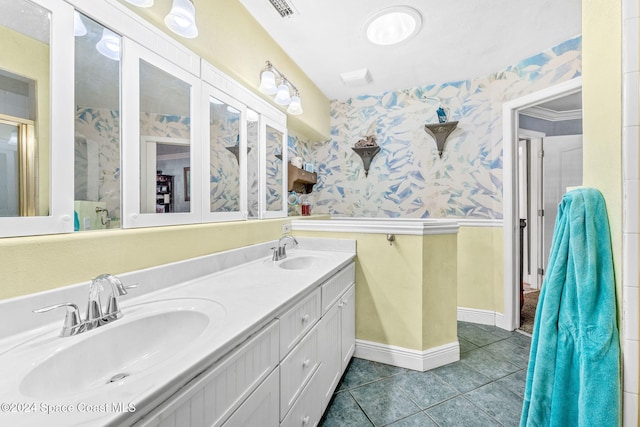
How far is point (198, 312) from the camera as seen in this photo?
0.92 metres

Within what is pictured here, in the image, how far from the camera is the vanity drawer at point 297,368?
3.17ft

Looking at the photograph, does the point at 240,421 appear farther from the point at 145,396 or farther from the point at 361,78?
the point at 361,78

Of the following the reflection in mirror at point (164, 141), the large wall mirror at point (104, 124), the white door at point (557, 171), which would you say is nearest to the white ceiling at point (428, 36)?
the large wall mirror at point (104, 124)

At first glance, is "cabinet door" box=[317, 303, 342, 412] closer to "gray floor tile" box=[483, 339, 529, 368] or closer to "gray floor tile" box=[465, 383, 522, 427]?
"gray floor tile" box=[465, 383, 522, 427]

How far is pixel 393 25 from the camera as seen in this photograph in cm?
194

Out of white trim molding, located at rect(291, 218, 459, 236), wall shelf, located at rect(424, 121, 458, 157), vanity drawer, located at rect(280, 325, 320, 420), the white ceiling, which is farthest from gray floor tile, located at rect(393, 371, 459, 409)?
the white ceiling

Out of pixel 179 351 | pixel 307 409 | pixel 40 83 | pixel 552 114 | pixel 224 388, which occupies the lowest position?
pixel 307 409

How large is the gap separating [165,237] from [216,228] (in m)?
0.32

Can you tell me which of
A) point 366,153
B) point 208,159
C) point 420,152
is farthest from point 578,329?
point 366,153

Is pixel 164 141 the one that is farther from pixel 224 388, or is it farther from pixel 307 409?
pixel 307 409

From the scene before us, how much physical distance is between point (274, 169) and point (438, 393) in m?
1.96

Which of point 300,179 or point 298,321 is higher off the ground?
point 300,179

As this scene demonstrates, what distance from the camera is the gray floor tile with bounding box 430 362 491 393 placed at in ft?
5.47

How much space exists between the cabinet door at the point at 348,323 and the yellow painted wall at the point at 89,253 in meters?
0.87
